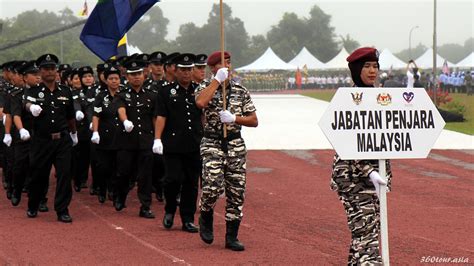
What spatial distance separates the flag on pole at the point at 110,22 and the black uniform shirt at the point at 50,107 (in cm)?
132

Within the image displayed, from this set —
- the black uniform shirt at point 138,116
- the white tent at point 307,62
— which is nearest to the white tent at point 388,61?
the white tent at point 307,62

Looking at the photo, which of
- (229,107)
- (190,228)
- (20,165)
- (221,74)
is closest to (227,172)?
(229,107)

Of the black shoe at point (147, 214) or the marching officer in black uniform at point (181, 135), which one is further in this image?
the black shoe at point (147, 214)

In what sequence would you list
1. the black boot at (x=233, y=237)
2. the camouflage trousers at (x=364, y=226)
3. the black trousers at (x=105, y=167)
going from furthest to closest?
the black trousers at (x=105, y=167) → the black boot at (x=233, y=237) → the camouflage trousers at (x=364, y=226)

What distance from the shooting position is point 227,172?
8.03 m

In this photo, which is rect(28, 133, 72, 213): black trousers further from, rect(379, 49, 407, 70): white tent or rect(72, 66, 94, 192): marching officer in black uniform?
rect(379, 49, 407, 70): white tent

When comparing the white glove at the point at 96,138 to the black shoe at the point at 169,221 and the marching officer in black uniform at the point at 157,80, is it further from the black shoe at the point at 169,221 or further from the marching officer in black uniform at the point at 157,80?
the black shoe at the point at 169,221

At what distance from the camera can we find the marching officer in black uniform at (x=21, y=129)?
10617mm

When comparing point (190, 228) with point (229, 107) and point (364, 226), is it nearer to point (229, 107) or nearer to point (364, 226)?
point (229, 107)

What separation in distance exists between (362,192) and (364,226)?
0.27m

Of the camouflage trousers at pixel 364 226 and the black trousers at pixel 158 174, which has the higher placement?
the camouflage trousers at pixel 364 226

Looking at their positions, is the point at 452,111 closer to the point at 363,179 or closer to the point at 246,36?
the point at 363,179

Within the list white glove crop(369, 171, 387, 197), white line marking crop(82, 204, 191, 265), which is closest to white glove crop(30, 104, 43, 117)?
white line marking crop(82, 204, 191, 265)

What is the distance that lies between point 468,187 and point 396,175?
73.2 inches
